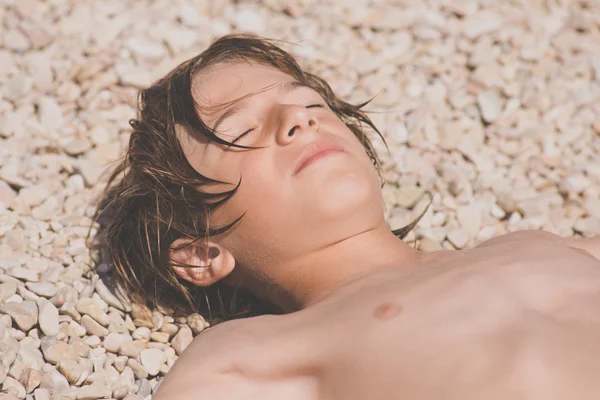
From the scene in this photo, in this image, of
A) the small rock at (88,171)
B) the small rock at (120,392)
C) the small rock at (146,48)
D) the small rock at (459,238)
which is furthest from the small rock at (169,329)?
the small rock at (146,48)

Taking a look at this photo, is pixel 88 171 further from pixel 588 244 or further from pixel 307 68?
pixel 588 244

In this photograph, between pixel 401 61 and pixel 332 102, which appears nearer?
pixel 332 102

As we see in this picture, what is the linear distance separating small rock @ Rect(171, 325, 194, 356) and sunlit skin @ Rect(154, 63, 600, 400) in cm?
16

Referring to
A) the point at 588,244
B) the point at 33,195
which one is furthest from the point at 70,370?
the point at 588,244

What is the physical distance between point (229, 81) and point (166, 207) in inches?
17.5

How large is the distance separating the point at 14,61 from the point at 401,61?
1.66 m

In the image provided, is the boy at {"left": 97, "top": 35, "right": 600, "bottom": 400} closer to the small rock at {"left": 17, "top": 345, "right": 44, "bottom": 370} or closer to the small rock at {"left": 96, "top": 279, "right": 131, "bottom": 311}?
the small rock at {"left": 96, "top": 279, "right": 131, "bottom": 311}

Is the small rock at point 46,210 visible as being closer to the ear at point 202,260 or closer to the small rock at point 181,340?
the ear at point 202,260

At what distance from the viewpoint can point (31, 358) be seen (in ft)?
8.68

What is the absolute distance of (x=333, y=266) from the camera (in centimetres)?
269

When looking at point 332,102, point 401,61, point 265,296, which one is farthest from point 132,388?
point 401,61

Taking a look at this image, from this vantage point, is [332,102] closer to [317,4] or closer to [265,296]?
[265,296]

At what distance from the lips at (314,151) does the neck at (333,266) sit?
253mm

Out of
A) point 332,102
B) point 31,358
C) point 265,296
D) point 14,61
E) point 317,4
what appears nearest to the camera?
point 31,358
